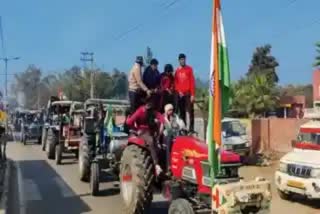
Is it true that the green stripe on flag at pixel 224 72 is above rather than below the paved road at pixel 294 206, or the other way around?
above

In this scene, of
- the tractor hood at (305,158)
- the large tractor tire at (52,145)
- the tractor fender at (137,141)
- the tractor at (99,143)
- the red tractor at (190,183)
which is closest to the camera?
the red tractor at (190,183)

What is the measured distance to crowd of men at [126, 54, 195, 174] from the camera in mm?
9789

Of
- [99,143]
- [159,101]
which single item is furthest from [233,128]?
[159,101]

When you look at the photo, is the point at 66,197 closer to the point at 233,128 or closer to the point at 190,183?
the point at 190,183

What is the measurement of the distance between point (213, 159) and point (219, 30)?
1.83m

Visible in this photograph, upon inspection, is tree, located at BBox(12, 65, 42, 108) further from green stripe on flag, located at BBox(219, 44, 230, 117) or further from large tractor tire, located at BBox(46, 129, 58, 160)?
green stripe on flag, located at BBox(219, 44, 230, 117)

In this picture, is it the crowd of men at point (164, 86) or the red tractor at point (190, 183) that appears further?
the crowd of men at point (164, 86)

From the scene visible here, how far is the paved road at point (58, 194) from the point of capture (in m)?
12.1

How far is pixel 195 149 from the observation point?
29.2 feet

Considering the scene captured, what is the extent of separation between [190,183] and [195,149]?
0.56 m

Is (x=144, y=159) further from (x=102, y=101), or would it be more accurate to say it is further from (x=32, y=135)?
(x=32, y=135)

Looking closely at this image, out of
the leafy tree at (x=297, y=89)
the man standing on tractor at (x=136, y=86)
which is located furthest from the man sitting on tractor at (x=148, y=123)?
the leafy tree at (x=297, y=89)

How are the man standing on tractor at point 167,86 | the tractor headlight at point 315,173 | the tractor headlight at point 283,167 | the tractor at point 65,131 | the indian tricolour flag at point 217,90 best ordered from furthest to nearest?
1. the tractor at point 65,131
2. the tractor headlight at point 283,167
3. the tractor headlight at point 315,173
4. the man standing on tractor at point 167,86
5. the indian tricolour flag at point 217,90

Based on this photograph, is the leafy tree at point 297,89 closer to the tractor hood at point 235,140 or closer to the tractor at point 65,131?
the tractor hood at point 235,140
